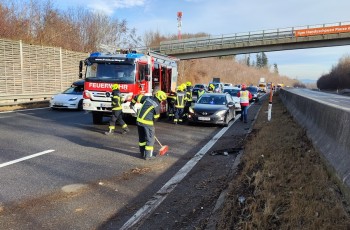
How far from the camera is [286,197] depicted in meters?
4.51

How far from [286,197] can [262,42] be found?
4417cm

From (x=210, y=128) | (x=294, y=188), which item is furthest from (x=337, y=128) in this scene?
(x=210, y=128)

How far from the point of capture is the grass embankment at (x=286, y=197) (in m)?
3.75

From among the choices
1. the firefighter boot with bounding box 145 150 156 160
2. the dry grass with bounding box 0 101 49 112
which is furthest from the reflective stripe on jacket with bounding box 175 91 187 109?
the dry grass with bounding box 0 101 49 112

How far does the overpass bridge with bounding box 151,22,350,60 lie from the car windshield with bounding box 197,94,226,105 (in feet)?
108

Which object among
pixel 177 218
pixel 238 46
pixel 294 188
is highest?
pixel 238 46

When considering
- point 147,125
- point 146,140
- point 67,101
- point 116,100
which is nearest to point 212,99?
point 116,100

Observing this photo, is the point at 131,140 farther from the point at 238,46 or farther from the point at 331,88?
the point at 331,88

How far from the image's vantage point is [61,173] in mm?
6562

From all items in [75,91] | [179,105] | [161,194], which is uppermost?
[75,91]

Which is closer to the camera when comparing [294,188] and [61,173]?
[294,188]

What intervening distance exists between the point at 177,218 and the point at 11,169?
3.74 meters

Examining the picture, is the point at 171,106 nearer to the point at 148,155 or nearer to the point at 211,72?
the point at 148,155

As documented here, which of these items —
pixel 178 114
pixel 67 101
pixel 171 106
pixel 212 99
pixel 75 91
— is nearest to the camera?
pixel 178 114
